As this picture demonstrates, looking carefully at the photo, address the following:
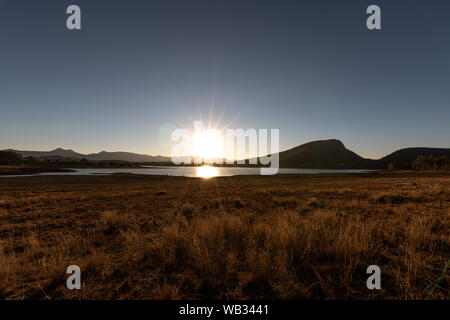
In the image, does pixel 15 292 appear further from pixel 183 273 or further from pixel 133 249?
pixel 183 273

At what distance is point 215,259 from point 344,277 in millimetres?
2330

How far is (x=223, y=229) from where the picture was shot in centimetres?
532

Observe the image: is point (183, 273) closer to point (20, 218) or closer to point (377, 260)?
point (377, 260)

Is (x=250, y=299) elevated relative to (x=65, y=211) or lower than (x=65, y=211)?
elevated

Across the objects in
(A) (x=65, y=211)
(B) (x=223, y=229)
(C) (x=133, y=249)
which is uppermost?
(B) (x=223, y=229)

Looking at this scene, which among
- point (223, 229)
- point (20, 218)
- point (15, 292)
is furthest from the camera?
point (20, 218)

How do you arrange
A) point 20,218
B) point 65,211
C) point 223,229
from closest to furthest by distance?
point 223,229 < point 20,218 < point 65,211

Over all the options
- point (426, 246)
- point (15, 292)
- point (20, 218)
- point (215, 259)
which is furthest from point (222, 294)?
point (20, 218)

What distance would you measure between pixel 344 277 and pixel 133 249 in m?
4.68

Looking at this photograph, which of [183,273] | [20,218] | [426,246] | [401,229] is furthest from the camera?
[20,218]

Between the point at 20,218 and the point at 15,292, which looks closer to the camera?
the point at 15,292
